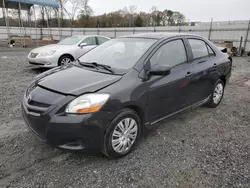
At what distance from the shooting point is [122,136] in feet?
8.57

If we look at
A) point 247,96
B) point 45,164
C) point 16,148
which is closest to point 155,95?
point 45,164

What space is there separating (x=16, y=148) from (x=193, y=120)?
2950 mm

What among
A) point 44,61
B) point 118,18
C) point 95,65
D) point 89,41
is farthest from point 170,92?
point 118,18

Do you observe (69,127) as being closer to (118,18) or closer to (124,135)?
(124,135)

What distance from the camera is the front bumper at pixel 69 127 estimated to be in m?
2.21

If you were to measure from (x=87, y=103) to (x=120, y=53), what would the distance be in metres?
1.30

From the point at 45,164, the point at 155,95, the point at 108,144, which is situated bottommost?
the point at 45,164

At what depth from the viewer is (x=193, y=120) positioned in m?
3.85

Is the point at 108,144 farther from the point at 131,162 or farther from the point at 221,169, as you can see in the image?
the point at 221,169

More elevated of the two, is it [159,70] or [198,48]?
[198,48]

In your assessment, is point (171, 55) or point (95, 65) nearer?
point (95, 65)

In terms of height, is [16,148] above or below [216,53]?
below

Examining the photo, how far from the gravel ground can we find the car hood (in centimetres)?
89

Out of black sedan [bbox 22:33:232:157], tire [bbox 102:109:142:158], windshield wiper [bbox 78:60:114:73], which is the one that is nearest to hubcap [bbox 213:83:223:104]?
black sedan [bbox 22:33:232:157]
